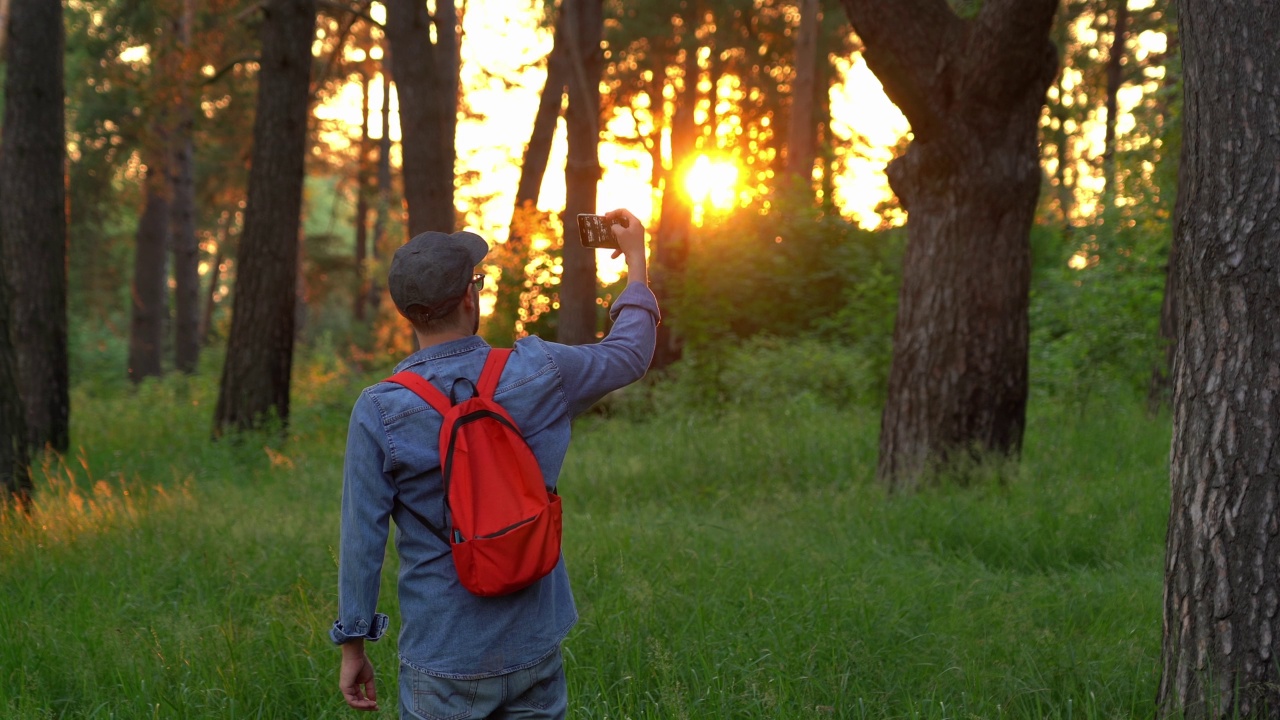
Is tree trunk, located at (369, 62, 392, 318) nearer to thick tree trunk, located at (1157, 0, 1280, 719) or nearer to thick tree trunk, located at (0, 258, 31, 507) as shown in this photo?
thick tree trunk, located at (0, 258, 31, 507)

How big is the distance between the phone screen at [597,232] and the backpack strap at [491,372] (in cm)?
45

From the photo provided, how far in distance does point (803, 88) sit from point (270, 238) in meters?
13.5

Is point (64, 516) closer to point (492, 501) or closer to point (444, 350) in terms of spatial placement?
point (444, 350)

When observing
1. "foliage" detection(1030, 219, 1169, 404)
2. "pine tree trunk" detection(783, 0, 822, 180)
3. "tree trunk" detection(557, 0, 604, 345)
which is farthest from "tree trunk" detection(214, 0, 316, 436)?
"pine tree trunk" detection(783, 0, 822, 180)

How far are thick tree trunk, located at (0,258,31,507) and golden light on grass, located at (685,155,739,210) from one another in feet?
66.7

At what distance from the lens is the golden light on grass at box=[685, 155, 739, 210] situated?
91.0 feet

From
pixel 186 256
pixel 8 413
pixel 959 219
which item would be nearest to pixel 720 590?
pixel 959 219

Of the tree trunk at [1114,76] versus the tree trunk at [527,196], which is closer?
the tree trunk at [527,196]

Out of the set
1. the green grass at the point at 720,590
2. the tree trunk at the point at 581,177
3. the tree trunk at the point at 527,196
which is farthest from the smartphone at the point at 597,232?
the tree trunk at the point at 527,196

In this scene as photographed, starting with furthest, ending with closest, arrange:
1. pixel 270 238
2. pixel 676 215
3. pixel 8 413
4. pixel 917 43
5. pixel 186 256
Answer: pixel 676 215 → pixel 186 256 → pixel 270 238 → pixel 917 43 → pixel 8 413

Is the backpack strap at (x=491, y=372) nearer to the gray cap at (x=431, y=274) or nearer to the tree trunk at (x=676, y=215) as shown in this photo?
the gray cap at (x=431, y=274)

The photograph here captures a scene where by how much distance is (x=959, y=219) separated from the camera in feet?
24.7

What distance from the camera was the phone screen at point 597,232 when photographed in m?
A: 3.04

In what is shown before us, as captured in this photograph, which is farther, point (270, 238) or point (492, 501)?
point (270, 238)
